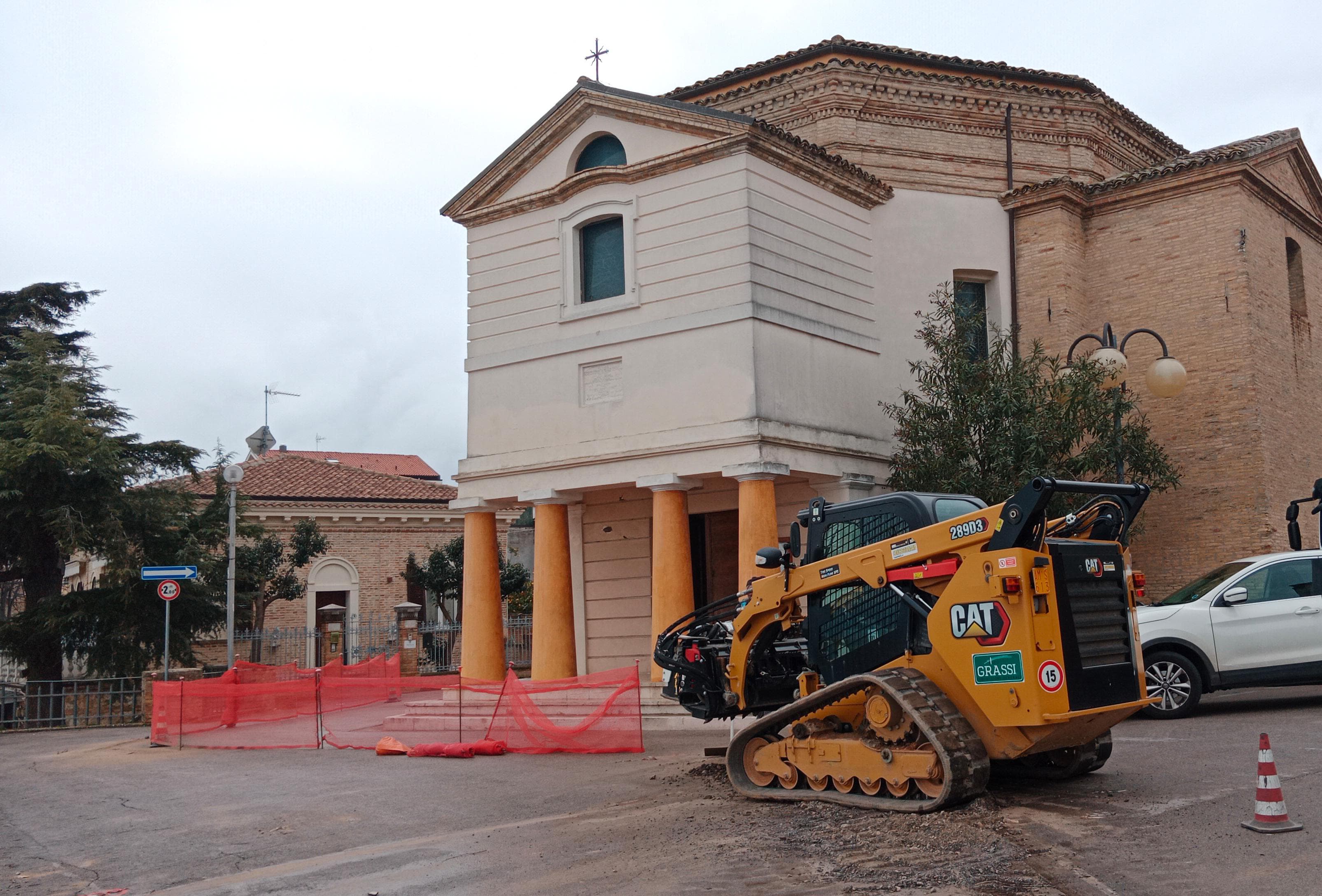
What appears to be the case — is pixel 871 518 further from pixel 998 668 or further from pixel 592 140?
pixel 592 140

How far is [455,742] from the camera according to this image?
50.7 ft

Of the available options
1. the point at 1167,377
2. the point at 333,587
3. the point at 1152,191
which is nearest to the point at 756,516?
the point at 1167,377

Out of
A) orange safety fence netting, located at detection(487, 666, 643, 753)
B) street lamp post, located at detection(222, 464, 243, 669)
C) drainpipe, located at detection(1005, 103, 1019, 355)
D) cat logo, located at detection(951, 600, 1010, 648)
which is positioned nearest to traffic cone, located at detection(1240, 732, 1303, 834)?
cat logo, located at detection(951, 600, 1010, 648)

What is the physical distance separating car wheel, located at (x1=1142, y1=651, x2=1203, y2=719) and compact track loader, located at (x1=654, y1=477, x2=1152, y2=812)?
3818 millimetres

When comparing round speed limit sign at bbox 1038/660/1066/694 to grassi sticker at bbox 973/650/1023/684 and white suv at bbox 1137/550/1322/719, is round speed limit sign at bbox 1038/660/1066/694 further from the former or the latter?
white suv at bbox 1137/550/1322/719

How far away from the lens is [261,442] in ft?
146

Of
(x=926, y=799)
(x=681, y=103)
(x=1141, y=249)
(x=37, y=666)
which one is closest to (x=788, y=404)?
(x=681, y=103)

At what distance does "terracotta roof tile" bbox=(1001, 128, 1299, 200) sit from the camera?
18828 mm

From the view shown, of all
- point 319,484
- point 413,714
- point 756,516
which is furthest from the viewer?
point 319,484

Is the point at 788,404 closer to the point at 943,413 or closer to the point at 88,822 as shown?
the point at 943,413

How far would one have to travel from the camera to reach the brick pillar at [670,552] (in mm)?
16172

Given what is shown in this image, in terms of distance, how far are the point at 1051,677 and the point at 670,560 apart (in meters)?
9.16

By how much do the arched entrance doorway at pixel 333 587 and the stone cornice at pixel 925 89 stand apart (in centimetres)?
1867

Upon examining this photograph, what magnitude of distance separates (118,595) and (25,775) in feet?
33.0
